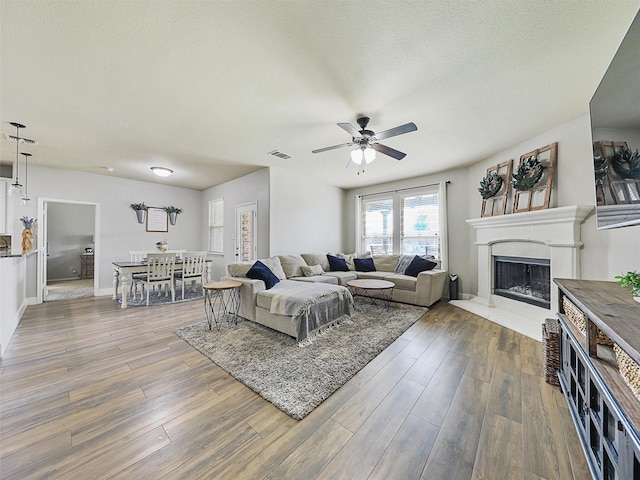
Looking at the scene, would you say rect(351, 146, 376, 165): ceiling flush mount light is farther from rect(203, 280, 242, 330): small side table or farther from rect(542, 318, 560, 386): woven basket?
rect(542, 318, 560, 386): woven basket

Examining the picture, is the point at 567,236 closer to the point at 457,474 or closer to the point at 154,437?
the point at 457,474

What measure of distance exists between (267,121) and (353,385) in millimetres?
2960

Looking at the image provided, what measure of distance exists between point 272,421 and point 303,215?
427cm

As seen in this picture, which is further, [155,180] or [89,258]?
[89,258]

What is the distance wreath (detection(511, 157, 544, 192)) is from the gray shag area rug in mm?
2443

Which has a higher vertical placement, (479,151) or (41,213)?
(479,151)

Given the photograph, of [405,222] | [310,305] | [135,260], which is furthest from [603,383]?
[135,260]

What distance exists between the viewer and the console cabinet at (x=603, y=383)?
882 millimetres

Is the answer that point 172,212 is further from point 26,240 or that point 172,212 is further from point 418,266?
point 418,266

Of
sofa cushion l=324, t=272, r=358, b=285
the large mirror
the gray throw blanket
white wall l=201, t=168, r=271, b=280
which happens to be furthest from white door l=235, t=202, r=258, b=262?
the large mirror

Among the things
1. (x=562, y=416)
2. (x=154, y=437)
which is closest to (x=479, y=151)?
(x=562, y=416)

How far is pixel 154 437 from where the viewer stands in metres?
1.45

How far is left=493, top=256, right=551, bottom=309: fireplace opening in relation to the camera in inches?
134

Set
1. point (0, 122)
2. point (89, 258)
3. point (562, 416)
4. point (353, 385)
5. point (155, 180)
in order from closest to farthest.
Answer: point (562, 416)
point (353, 385)
point (0, 122)
point (155, 180)
point (89, 258)
